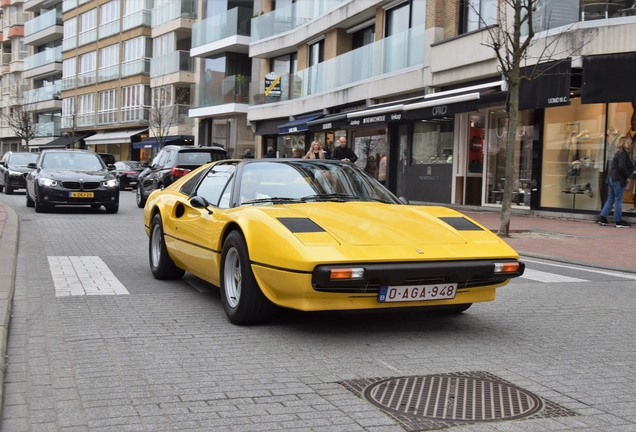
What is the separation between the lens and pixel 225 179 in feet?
22.4

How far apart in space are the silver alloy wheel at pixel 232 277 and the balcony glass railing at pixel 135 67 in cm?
5037

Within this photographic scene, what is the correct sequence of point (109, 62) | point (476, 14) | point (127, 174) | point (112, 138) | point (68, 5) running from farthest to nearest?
point (68, 5) < point (109, 62) < point (112, 138) < point (127, 174) < point (476, 14)

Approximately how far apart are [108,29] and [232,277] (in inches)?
2276

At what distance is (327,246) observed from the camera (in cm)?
506

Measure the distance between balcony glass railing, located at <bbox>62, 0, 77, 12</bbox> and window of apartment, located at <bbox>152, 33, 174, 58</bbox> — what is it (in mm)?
17480

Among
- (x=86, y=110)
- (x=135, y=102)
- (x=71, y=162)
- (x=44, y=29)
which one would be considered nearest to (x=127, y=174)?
(x=71, y=162)

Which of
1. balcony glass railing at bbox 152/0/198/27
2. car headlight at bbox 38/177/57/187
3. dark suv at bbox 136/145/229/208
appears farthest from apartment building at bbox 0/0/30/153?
car headlight at bbox 38/177/57/187

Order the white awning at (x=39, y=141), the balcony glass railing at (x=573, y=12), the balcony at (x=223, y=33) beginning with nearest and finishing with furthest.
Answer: the balcony glass railing at (x=573, y=12) < the balcony at (x=223, y=33) < the white awning at (x=39, y=141)

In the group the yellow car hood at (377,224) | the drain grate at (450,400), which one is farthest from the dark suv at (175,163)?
the drain grate at (450,400)

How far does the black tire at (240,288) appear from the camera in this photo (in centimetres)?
547

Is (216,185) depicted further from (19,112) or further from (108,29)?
(19,112)

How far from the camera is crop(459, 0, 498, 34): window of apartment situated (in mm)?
20422

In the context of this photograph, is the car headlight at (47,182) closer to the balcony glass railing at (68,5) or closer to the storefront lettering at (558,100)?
the storefront lettering at (558,100)

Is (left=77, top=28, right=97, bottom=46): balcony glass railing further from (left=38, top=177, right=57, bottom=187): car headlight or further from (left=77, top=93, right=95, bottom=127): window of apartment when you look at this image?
(left=38, top=177, right=57, bottom=187): car headlight
